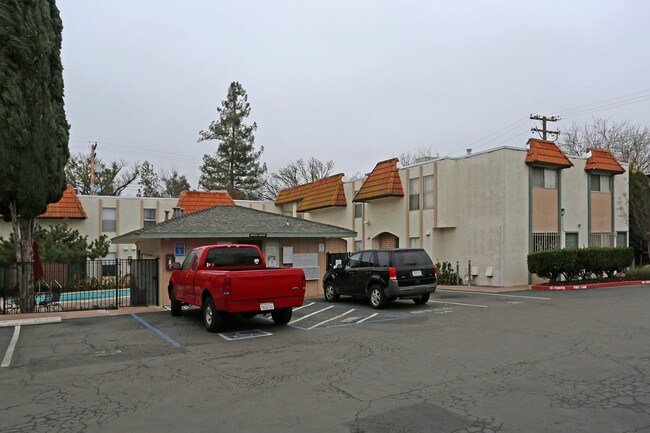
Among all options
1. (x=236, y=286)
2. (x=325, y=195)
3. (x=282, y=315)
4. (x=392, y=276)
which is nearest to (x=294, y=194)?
(x=325, y=195)

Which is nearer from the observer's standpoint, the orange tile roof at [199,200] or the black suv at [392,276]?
the black suv at [392,276]

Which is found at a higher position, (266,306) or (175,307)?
(266,306)

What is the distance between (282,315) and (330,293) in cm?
537

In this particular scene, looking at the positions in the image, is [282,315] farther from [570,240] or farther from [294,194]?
[294,194]

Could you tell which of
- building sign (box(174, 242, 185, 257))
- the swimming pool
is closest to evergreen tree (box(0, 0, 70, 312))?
building sign (box(174, 242, 185, 257))

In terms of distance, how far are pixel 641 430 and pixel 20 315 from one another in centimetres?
1554

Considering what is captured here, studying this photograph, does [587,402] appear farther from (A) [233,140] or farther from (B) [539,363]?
(A) [233,140]

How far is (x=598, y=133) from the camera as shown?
4516cm

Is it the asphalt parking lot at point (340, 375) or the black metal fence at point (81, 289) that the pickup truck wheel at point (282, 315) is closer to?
the asphalt parking lot at point (340, 375)

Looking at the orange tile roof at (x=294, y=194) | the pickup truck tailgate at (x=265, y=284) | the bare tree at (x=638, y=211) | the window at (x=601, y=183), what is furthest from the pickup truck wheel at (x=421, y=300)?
the orange tile roof at (x=294, y=194)

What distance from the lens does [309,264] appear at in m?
Answer: 20.0

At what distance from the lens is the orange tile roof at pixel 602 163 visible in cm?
2598

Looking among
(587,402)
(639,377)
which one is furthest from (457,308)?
(587,402)

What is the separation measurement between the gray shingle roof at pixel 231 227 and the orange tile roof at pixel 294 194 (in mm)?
16898
